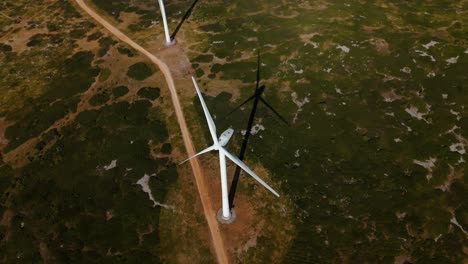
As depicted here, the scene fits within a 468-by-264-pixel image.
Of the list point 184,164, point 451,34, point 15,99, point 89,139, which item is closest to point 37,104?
point 15,99

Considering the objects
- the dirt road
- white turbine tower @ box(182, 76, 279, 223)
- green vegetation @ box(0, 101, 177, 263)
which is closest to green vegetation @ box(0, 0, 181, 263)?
green vegetation @ box(0, 101, 177, 263)

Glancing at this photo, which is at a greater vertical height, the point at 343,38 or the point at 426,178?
the point at 343,38

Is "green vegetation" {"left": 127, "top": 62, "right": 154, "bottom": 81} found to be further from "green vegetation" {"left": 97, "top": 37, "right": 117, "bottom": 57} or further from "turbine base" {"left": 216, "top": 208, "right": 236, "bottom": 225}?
"turbine base" {"left": 216, "top": 208, "right": 236, "bottom": 225}

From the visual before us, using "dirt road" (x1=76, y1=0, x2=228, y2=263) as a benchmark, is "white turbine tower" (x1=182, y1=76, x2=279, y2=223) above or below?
above

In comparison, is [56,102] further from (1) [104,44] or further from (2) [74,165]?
(1) [104,44]

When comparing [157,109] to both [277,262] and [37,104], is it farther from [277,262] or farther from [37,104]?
[277,262]

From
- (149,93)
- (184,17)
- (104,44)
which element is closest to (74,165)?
(149,93)

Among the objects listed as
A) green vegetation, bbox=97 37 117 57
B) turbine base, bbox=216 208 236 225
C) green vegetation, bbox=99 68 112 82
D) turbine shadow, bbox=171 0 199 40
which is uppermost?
turbine shadow, bbox=171 0 199 40
